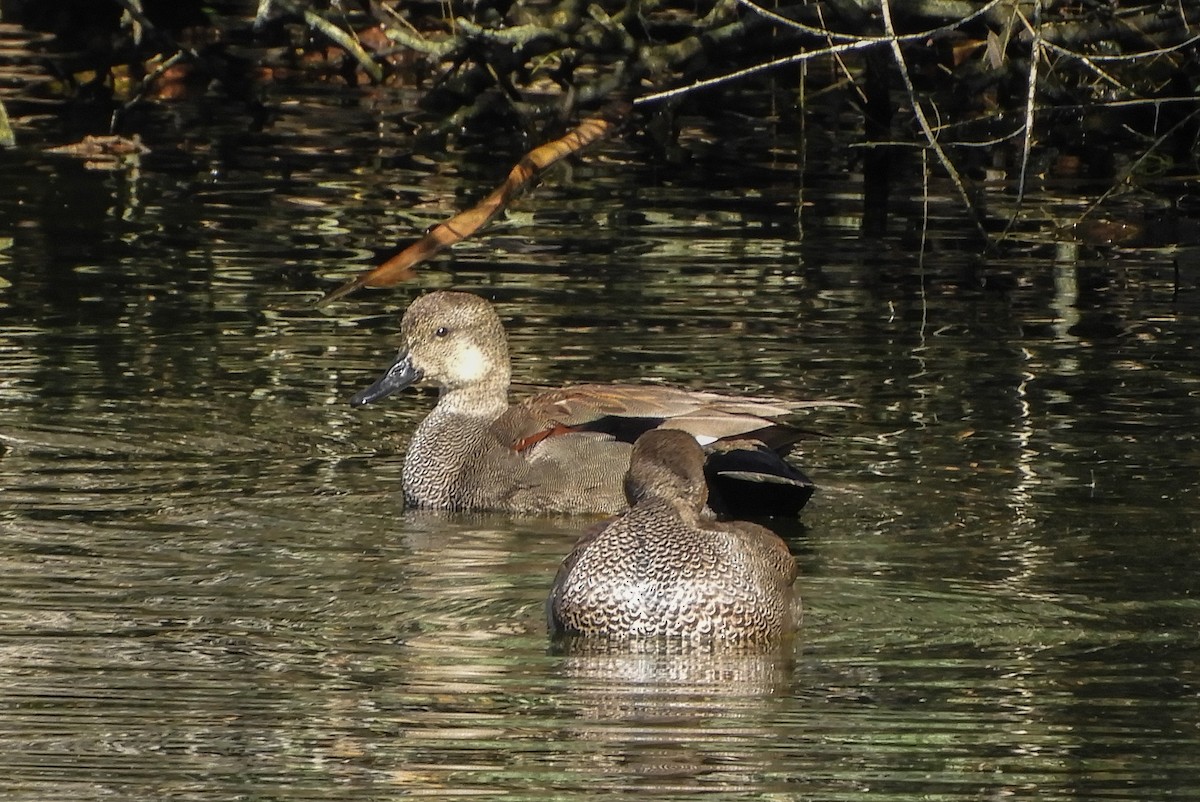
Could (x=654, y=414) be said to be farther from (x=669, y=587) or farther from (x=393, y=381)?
(x=669, y=587)

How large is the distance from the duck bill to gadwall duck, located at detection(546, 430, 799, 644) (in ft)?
9.19

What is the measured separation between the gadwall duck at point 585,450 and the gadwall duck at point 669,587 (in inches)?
53.2

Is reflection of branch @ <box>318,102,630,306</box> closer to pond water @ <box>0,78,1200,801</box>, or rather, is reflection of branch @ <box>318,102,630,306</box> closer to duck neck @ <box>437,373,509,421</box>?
Answer: pond water @ <box>0,78,1200,801</box>

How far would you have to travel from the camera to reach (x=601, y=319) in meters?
12.0

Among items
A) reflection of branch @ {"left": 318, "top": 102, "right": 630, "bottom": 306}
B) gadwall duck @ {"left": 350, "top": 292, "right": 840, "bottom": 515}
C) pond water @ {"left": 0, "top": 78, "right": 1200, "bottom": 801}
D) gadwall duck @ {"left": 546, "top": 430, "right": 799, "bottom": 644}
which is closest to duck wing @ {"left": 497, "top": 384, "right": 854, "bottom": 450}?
gadwall duck @ {"left": 350, "top": 292, "right": 840, "bottom": 515}

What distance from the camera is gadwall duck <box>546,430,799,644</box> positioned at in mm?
7066

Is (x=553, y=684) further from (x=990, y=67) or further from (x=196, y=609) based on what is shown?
(x=990, y=67)

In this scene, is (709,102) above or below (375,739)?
above

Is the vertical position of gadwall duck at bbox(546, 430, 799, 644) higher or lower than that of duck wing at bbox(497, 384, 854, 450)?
lower

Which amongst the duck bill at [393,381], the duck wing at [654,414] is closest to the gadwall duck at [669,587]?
the duck wing at [654,414]

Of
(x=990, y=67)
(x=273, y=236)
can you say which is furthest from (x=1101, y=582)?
(x=990, y=67)

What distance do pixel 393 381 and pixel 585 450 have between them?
42.6 inches

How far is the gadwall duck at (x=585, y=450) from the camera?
8727mm

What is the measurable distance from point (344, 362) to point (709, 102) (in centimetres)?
985
